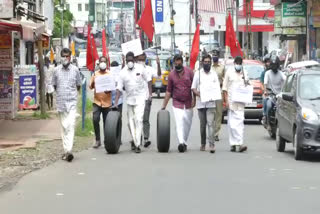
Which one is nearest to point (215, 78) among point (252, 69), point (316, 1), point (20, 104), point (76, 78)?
point (76, 78)

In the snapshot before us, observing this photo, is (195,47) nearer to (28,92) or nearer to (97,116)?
(97,116)

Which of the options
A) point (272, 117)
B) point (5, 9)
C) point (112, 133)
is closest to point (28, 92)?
point (5, 9)

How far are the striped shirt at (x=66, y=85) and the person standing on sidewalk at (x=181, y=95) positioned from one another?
2121 mm

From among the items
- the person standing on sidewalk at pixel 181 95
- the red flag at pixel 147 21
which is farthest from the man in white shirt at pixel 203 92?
the red flag at pixel 147 21

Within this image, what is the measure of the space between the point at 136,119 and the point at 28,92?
11.7m

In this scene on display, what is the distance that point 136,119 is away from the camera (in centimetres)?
1675

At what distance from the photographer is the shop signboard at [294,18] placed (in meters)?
46.7

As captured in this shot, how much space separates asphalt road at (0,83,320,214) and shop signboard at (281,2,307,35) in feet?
102

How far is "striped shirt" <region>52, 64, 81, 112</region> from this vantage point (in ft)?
50.8

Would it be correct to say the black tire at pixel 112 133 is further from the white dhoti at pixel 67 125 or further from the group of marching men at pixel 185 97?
the white dhoti at pixel 67 125

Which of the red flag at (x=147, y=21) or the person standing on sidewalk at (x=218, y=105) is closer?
the person standing on sidewalk at (x=218, y=105)

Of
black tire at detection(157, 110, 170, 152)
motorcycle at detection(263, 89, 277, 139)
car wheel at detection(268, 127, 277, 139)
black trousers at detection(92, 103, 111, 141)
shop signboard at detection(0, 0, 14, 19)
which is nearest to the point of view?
black tire at detection(157, 110, 170, 152)

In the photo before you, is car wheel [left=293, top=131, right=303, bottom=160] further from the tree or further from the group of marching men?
the tree

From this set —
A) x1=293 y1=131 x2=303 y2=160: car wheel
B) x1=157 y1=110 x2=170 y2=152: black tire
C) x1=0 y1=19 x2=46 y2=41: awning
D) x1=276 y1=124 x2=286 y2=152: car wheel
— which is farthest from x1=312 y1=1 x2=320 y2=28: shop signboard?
x1=293 y1=131 x2=303 y2=160: car wheel
